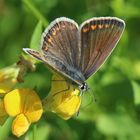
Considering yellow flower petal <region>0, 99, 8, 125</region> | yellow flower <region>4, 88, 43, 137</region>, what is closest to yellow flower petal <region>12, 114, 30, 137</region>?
yellow flower <region>4, 88, 43, 137</region>

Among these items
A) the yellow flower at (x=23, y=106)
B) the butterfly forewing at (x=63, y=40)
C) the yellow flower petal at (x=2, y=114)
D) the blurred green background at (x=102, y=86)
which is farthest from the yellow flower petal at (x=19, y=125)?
the blurred green background at (x=102, y=86)

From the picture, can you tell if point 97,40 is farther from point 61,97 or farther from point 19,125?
point 19,125

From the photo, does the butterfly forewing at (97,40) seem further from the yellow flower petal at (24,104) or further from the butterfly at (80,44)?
the yellow flower petal at (24,104)

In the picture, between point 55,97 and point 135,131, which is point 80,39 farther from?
point 135,131

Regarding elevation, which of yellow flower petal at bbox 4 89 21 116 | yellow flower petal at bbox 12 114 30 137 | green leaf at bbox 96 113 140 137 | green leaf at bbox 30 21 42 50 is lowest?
green leaf at bbox 96 113 140 137

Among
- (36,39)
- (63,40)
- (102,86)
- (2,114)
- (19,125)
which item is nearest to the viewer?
(19,125)

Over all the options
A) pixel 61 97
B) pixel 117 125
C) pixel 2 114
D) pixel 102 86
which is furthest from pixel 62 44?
pixel 117 125

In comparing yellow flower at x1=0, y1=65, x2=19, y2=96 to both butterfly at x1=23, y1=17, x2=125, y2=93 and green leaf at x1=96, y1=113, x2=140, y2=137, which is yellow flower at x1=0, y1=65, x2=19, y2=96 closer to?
butterfly at x1=23, y1=17, x2=125, y2=93
